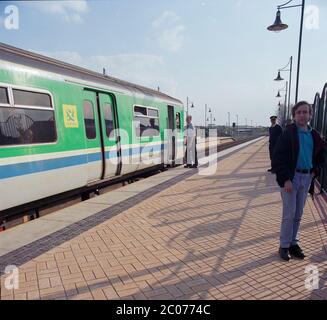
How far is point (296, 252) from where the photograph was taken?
4.23 m

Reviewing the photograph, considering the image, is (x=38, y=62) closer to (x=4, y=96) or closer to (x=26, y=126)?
(x=4, y=96)

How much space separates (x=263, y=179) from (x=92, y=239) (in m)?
6.83

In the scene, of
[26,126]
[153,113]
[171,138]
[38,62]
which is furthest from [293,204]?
[171,138]

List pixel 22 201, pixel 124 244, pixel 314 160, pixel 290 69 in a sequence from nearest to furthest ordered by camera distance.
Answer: pixel 314 160, pixel 124 244, pixel 22 201, pixel 290 69

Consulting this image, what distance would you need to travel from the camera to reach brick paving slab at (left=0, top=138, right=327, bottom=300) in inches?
133

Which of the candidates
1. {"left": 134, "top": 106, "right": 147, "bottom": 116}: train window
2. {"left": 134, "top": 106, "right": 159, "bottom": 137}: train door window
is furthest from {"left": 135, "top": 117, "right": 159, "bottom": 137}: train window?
{"left": 134, "top": 106, "right": 147, "bottom": 116}: train window

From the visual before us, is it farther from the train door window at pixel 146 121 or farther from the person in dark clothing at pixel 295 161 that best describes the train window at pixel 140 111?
the person in dark clothing at pixel 295 161

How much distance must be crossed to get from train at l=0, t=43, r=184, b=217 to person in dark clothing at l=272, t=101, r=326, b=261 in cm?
414

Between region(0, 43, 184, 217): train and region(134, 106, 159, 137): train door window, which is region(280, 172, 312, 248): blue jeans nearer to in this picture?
region(0, 43, 184, 217): train

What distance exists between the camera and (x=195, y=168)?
41.6 ft

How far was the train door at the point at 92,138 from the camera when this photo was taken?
7.29m

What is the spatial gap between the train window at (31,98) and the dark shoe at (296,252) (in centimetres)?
492
